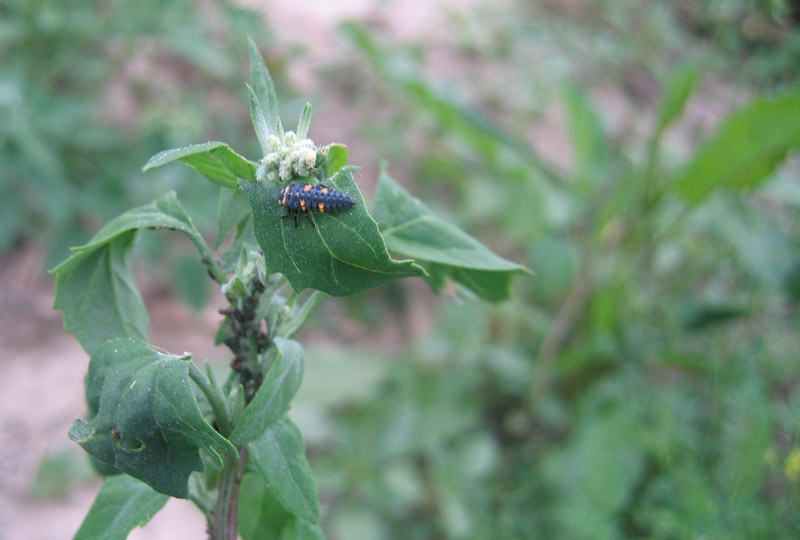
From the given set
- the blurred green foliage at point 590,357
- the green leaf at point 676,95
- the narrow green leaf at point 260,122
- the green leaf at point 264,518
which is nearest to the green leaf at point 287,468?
the green leaf at point 264,518

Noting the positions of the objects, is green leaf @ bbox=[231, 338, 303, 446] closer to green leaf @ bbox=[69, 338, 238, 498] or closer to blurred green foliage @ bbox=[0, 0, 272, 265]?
green leaf @ bbox=[69, 338, 238, 498]

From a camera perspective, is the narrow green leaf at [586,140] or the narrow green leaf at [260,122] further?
the narrow green leaf at [586,140]

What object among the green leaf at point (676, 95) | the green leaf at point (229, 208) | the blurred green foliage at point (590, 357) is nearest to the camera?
the green leaf at point (229, 208)

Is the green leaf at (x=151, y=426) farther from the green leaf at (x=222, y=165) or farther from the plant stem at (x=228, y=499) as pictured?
the green leaf at (x=222, y=165)

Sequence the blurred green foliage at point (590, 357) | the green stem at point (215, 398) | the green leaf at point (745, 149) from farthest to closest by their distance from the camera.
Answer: the green leaf at point (745, 149)
the blurred green foliage at point (590, 357)
the green stem at point (215, 398)

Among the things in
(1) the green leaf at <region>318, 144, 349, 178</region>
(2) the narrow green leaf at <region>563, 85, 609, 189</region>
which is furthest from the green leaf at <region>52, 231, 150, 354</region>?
(2) the narrow green leaf at <region>563, 85, 609, 189</region>

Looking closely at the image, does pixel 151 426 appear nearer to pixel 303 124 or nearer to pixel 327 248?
pixel 327 248

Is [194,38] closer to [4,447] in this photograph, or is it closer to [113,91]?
[113,91]
